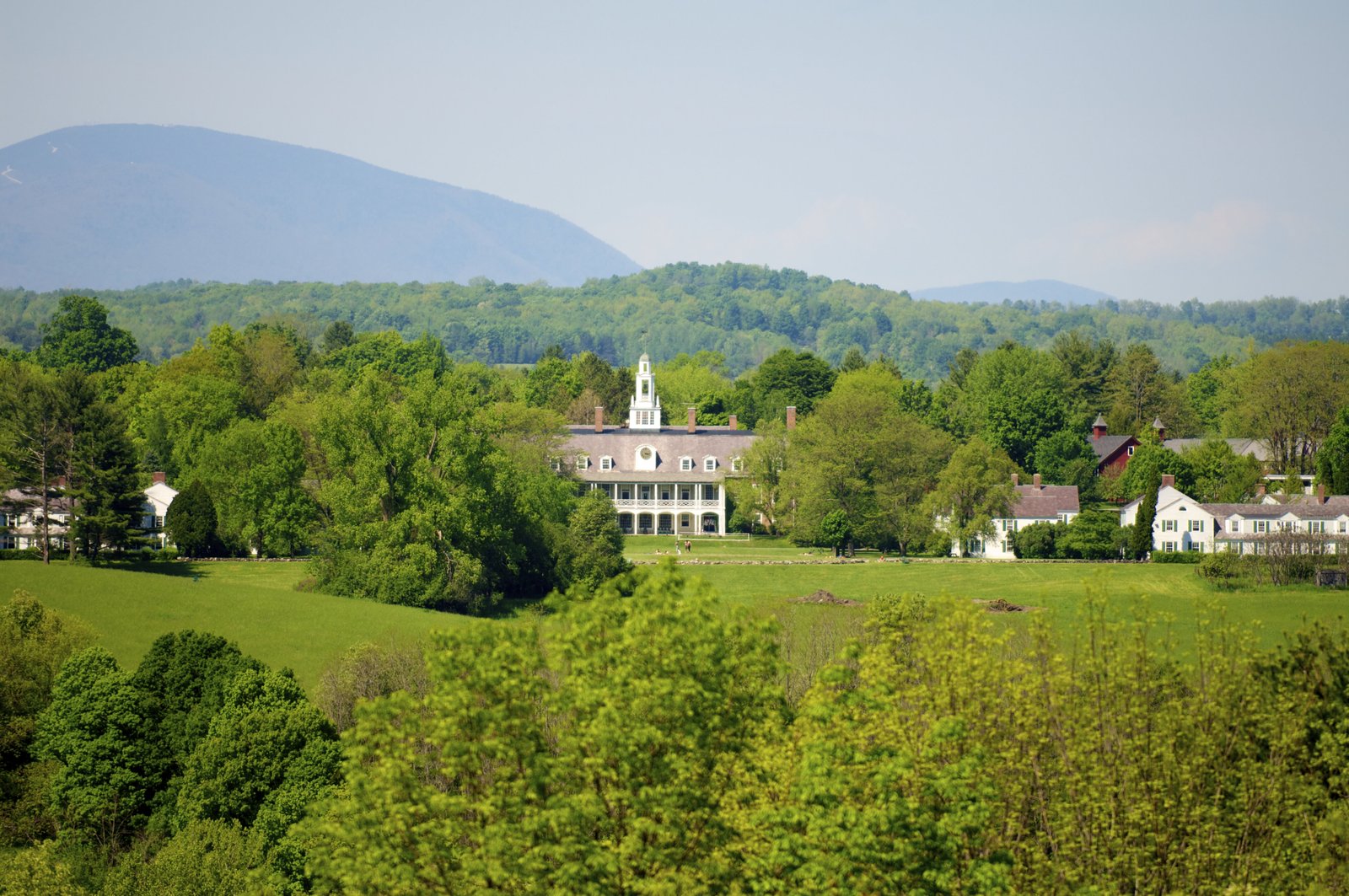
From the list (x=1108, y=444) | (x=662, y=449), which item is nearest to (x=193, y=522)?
(x=662, y=449)

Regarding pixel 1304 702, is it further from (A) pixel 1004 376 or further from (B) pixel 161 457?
(A) pixel 1004 376

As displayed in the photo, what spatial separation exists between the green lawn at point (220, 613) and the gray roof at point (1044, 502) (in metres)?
35.0

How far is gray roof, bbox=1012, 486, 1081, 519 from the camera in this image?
8038 centimetres

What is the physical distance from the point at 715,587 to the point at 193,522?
4165cm

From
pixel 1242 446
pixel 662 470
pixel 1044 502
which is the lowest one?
pixel 1044 502

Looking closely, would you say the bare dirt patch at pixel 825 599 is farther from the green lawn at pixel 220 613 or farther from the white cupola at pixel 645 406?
the white cupola at pixel 645 406

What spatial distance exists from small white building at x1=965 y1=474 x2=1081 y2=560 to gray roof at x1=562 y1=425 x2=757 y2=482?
20331mm

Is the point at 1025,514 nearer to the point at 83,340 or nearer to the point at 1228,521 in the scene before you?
the point at 1228,521

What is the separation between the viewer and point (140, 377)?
106688 millimetres

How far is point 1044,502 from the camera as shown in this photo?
8144 centimetres

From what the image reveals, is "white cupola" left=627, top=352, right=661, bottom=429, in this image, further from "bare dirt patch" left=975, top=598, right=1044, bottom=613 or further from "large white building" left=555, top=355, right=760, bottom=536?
"bare dirt patch" left=975, top=598, right=1044, bottom=613

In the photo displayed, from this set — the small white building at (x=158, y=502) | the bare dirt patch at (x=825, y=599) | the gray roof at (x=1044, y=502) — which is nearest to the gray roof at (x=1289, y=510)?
the gray roof at (x=1044, y=502)

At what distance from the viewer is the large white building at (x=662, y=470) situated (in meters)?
95.1

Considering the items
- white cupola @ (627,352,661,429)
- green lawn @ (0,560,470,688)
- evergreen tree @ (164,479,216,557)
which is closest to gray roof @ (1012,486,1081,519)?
white cupola @ (627,352,661,429)
